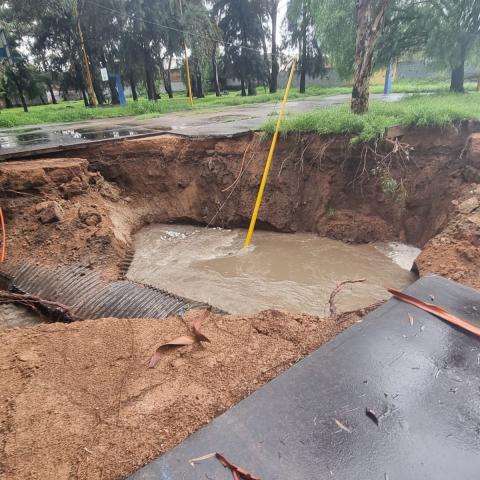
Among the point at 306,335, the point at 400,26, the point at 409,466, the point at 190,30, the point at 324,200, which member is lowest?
the point at 324,200

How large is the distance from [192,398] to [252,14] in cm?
2580

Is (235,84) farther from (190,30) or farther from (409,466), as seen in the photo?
(409,466)

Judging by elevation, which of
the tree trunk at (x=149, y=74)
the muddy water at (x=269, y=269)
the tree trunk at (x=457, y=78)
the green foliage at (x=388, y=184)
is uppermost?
the tree trunk at (x=149, y=74)

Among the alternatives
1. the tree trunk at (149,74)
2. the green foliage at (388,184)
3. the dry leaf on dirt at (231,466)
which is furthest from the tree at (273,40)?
the dry leaf on dirt at (231,466)

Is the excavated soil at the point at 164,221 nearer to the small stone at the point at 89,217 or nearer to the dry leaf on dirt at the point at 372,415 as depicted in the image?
the small stone at the point at 89,217

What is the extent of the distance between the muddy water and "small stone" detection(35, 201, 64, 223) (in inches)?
57.2

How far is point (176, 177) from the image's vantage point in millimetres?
8023

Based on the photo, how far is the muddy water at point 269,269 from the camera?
16.4ft

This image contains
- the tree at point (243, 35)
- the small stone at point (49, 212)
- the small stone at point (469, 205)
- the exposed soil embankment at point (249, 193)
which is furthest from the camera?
the tree at point (243, 35)

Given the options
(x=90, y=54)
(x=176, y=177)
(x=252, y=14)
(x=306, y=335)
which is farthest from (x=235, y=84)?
(x=306, y=335)

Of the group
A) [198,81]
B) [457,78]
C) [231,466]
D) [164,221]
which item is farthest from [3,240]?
[198,81]

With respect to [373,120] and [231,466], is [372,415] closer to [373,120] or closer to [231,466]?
[231,466]

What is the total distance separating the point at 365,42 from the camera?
7078 mm

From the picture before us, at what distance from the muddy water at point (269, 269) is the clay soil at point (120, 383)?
2007mm
